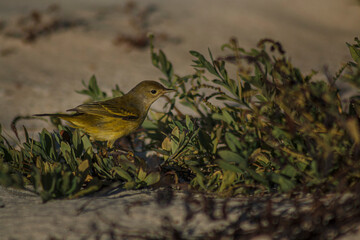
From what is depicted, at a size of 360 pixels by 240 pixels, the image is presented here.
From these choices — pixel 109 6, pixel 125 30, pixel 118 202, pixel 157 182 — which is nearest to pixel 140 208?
pixel 118 202

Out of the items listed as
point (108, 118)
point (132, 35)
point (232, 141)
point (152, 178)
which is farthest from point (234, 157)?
point (132, 35)

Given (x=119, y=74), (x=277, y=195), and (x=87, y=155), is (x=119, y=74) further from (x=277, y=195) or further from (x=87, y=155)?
(x=277, y=195)

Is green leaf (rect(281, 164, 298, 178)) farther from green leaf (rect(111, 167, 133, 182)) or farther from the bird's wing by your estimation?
the bird's wing

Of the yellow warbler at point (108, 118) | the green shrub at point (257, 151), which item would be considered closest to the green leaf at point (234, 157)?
the green shrub at point (257, 151)

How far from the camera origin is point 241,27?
9.91 metres

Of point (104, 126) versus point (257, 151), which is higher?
point (104, 126)

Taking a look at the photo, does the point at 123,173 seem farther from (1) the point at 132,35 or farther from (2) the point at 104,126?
(1) the point at 132,35

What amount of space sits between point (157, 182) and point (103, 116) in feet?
4.47

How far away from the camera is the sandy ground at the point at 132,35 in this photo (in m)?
6.70

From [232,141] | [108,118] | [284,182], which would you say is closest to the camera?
[284,182]

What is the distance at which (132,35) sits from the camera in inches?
359

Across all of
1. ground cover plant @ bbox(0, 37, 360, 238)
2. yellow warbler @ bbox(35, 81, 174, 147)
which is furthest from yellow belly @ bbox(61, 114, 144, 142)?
ground cover plant @ bbox(0, 37, 360, 238)

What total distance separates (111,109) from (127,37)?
503 cm

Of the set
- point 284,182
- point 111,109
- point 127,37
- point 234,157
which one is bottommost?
point 284,182
